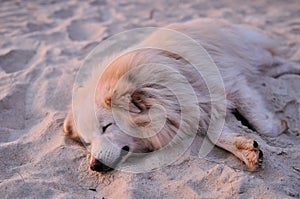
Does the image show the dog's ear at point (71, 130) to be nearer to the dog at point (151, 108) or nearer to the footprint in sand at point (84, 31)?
the dog at point (151, 108)

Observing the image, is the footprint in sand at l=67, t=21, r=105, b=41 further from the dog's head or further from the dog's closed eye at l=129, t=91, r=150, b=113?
the dog's closed eye at l=129, t=91, r=150, b=113

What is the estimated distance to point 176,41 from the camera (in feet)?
8.54

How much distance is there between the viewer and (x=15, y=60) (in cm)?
324

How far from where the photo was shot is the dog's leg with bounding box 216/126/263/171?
6.57 feet

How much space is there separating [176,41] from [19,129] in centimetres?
118

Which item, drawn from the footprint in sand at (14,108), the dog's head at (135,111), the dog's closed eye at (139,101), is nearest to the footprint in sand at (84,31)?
the footprint in sand at (14,108)

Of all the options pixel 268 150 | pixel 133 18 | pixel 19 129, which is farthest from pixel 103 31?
pixel 268 150

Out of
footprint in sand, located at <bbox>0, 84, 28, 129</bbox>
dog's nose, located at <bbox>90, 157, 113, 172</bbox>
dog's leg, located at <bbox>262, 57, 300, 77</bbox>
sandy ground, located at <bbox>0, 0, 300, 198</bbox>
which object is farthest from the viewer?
dog's leg, located at <bbox>262, 57, 300, 77</bbox>

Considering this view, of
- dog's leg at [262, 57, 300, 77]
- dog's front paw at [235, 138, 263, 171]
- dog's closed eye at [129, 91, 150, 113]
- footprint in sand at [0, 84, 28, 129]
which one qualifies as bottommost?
footprint in sand at [0, 84, 28, 129]

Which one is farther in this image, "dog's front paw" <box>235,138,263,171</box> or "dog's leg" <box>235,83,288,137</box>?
"dog's leg" <box>235,83,288,137</box>

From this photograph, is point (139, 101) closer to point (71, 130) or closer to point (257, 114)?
point (71, 130)

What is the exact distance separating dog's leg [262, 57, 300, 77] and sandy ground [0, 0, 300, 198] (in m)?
0.06

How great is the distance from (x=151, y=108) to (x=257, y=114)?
722 millimetres

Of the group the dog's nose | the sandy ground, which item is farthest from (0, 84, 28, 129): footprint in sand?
the dog's nose
